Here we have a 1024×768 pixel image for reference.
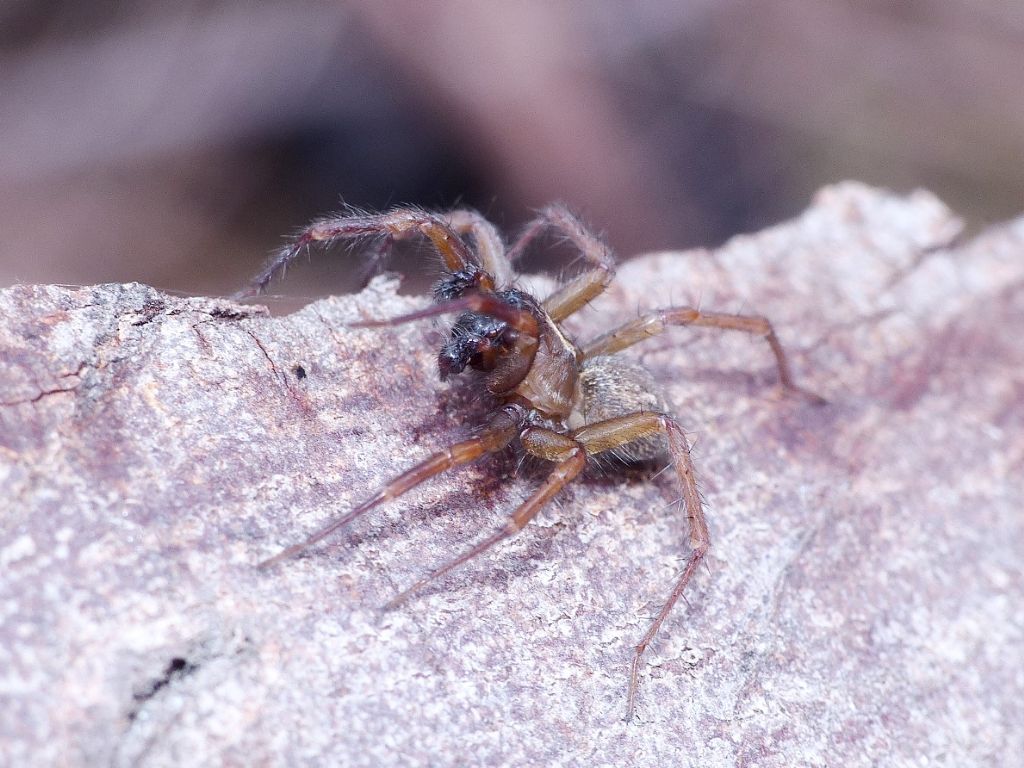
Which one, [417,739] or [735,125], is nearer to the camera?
[417,739]

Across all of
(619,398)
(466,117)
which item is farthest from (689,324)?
(466,117)

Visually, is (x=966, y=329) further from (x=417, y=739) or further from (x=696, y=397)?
(x=417, y=739)

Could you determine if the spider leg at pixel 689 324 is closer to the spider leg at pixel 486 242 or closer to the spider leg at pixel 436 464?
the spider leg at pixel 486 242

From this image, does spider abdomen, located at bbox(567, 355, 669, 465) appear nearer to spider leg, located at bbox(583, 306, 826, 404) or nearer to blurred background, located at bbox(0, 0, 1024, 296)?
spider leg, located at bbox(583, 306, 826, 404)

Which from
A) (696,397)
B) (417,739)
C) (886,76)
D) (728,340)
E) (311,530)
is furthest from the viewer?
(886,76)

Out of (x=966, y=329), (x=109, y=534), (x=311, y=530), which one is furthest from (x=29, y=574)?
(x=966, y=329)

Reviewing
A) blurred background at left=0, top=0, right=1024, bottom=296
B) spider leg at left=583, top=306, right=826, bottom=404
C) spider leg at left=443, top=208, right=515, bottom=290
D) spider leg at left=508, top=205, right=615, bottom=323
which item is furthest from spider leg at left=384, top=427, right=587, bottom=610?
blurred background at left=0, top=0, right=1024, bottom=296

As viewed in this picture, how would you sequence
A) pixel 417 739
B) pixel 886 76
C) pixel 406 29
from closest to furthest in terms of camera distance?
1. pixel 417 739
2. pixel 406 29
3. pixel 886 76

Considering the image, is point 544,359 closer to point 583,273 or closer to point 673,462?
point 583,273

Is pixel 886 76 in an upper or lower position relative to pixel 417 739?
upper
